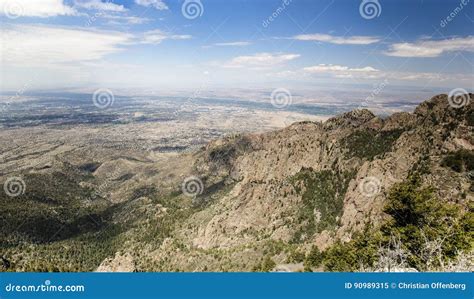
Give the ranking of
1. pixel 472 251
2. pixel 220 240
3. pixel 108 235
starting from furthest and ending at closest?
pixel 108 235, pixel 220 240, pixel 472 251

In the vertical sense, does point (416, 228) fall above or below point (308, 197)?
above

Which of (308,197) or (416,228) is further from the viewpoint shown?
(308,197)

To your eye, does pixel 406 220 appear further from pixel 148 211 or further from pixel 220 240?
pixel 148 211

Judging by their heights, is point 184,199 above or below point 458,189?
below

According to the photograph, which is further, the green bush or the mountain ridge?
the mountain ridge


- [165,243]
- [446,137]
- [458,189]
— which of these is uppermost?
[446,137]

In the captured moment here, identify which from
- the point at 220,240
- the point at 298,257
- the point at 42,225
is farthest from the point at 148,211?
the point at 298,257

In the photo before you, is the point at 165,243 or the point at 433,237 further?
the point at 165,243

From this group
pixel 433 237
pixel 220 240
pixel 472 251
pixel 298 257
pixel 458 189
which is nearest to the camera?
pixel 472 251

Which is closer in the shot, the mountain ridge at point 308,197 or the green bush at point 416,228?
the green bush at point 416,228
